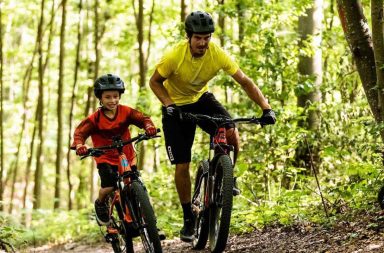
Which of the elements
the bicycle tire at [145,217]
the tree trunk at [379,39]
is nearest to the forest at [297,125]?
the tree trunk at [379,39]

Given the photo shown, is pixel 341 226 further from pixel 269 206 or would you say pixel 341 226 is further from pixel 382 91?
pixel 269 206

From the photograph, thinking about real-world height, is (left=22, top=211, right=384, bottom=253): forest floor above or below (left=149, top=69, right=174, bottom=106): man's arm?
below

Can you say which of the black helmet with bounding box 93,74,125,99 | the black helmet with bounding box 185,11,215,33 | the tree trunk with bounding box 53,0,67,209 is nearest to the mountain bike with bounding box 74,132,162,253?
the black helmet with bounding box 93,74,125,99

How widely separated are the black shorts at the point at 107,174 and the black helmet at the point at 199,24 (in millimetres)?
1804

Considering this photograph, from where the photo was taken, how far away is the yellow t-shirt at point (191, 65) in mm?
6574

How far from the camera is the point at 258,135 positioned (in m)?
11.1

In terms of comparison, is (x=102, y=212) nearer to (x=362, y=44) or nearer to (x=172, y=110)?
(x=172, y=110)

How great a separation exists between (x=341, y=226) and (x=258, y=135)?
4.48m

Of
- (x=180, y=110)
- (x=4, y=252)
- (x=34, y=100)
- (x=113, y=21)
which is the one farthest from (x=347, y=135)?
(x=34, y=100)

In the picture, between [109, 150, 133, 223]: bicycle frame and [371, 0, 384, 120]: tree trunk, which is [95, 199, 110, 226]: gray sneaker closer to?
[109, 150, 133, 223]: bicycle frame

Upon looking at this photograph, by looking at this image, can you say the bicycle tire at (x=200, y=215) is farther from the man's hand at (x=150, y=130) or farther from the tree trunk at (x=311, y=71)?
the tree trunk at (x=311, y=71)

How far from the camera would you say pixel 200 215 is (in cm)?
702

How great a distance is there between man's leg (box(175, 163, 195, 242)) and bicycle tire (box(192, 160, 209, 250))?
7 cm

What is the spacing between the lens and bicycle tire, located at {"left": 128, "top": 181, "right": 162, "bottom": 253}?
598cm
